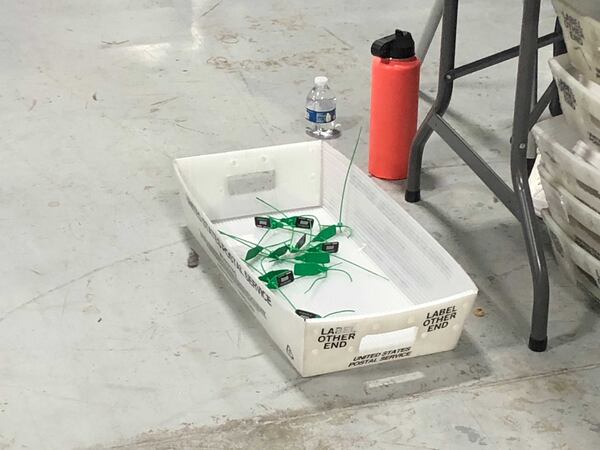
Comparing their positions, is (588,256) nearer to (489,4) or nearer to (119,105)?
(119,105)

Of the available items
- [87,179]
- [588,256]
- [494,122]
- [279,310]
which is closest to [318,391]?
[279,310]

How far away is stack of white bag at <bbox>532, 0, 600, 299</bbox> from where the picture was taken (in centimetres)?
180

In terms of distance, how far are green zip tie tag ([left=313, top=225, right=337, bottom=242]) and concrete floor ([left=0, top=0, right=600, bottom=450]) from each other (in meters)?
0.25

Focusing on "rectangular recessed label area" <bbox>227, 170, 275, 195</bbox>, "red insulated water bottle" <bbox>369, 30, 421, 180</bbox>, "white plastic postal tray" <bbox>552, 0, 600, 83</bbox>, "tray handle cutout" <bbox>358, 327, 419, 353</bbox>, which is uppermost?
"white plastic postal tray" <bbox>552, 0, 600, 83</bbox>

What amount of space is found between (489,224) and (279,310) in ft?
2.63

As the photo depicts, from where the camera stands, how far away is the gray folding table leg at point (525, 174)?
1897 millimetres

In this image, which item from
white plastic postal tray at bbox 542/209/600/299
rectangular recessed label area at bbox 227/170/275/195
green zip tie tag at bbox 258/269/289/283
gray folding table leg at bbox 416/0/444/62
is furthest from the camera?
gray folding table leg at bbox 416/0/444/62

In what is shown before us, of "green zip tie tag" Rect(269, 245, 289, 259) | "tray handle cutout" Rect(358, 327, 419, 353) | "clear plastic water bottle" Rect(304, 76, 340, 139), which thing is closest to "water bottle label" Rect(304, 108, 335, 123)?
"clear plastic water bottle" Rect(304, 76, 340, 139)

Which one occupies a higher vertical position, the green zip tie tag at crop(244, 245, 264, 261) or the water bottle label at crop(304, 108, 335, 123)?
the water bottle label at crop(304, 108, 335, 123)

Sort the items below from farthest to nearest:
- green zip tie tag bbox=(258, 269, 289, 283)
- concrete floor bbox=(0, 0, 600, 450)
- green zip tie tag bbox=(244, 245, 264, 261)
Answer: green zip tie tag bbox=(244, 245, 264, 261) < green zip tie tag bbox=(258, 269, 289, 283) < concrete floor bbox=(0, 0, 600, 450)

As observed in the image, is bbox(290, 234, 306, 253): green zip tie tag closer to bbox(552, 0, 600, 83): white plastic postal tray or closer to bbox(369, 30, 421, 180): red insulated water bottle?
bbox(369, 30, 421, 180): red insulated water bottle

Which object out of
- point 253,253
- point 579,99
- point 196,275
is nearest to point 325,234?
point 253,253

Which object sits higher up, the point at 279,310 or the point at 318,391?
the point at 279,310

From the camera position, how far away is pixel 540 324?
6.29ft
